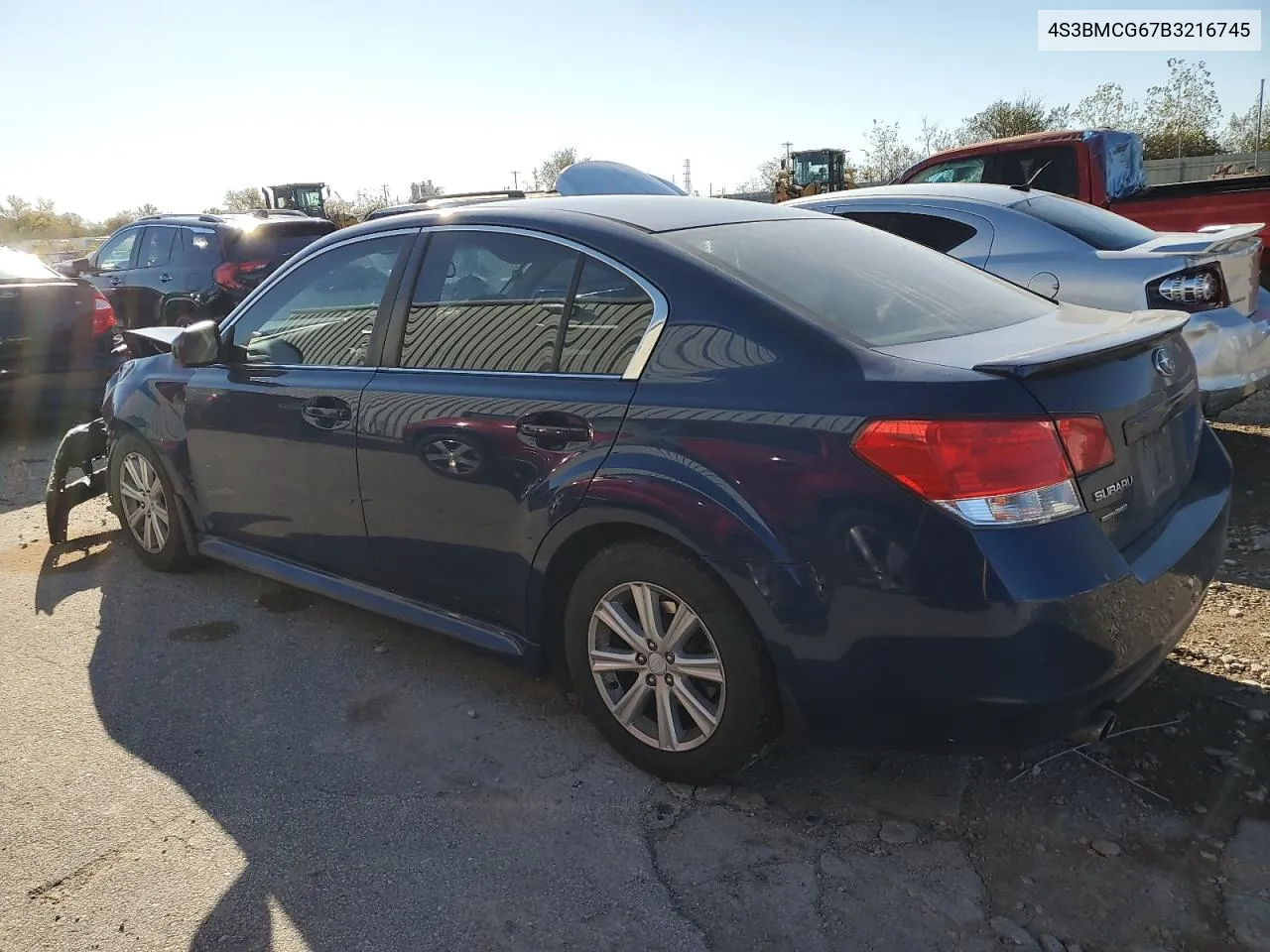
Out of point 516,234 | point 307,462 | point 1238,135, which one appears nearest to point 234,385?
point 307,462

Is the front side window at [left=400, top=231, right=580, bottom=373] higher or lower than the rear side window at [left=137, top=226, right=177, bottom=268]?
lower

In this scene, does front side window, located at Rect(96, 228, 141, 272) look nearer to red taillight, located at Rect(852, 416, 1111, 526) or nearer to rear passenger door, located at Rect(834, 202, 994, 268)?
rear passenger door, located at Rect(834, 202, 994, 268)

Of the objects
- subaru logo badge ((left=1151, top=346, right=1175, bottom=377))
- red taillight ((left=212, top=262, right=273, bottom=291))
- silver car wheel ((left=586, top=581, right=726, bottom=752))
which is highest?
red taillight ((left=212, top=262, right=273, bottom=291))

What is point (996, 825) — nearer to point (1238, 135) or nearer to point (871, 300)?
point (871, 300)

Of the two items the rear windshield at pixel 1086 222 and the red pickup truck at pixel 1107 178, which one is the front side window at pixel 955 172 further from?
the rear windshield at pixel 1086 222

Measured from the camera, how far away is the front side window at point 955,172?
28.5ft

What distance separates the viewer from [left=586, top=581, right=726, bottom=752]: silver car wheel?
8.89ft

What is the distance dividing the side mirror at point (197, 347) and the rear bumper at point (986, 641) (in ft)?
8.81

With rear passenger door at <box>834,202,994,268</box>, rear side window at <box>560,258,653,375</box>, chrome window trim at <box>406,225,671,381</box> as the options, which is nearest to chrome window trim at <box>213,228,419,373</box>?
chrome window trim at <box>406,225,671,381</box>

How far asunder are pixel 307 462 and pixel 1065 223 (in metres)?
4.34

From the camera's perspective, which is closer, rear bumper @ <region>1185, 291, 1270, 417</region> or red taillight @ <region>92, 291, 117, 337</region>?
rear bumper @ <region>1185, 291, 1270, 417</region>

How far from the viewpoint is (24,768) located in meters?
3.19

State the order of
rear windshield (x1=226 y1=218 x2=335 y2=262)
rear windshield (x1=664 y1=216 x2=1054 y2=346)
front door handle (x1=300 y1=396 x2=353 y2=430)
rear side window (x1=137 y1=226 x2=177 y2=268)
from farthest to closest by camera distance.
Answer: rear side window (x1=137 y1=226 x2=177 y2=268) → rear windshield (x1=226 y1=218 x2=335 y2=262) → front door handle (x1=300 y1=396 x2=353 y2=430) → rear windshield (x1=664 y1=216 x2=1054 y2=346)

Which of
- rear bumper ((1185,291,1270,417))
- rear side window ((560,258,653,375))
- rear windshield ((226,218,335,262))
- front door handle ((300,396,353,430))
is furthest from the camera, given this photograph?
rear windshield ((226,218,335,262))
